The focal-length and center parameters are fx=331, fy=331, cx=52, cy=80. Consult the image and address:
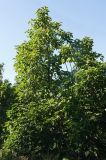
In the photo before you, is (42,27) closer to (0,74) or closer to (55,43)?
(55,43)

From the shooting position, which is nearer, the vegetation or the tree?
the vegetation

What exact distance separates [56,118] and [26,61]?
8.54 metres

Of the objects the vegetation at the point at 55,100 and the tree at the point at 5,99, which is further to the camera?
the tree at the point at 5,99

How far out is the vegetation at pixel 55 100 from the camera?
23562 mm

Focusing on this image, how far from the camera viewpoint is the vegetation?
23.6 m

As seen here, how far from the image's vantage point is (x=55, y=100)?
2602cm

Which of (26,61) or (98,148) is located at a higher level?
(26,61)

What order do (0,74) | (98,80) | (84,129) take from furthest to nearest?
(0,74) < (98,80) < (84,129)

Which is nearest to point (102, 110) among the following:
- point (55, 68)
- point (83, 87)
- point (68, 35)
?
point (83, 87)

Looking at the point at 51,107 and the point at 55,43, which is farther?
the point at 55,43

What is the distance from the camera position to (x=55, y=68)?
102ft

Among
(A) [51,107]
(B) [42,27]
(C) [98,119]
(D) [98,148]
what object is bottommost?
(D) [98,148]

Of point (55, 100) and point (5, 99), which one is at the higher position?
point (5, 99)

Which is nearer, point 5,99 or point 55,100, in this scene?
point 55,100
